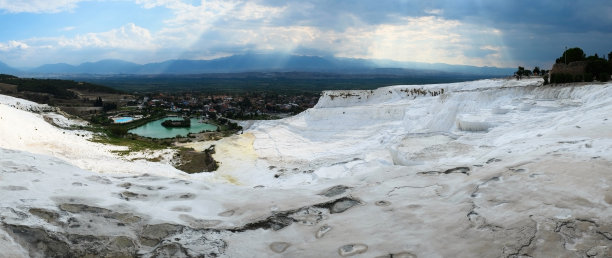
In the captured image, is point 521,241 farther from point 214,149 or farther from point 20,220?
point 214,149

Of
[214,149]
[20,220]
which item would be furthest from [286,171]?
[20,220]

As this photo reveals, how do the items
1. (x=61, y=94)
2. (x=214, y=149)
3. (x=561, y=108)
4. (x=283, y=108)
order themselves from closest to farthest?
(x=561, y=108) < (x=214, y=149) < (x=61, y=94) < (x=283, y=108)

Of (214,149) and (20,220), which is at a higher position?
(20,220)

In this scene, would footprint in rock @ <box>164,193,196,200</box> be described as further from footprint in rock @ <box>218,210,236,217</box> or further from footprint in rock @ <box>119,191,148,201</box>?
footprint in rock @ <box>218,210,236,217</box>

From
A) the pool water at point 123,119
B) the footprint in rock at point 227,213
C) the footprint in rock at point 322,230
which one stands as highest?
the footprint in rock at point 322,230

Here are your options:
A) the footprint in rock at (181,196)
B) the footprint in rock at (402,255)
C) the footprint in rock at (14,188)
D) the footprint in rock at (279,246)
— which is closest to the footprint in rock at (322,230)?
the footprint in rock at (279,246)

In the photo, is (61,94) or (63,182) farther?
(61,94)

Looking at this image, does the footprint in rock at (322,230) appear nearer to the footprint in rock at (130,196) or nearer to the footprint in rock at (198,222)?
the footprint in rock at (198,222)

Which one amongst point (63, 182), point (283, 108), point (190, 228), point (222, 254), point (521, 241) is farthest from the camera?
point (283, 108)
